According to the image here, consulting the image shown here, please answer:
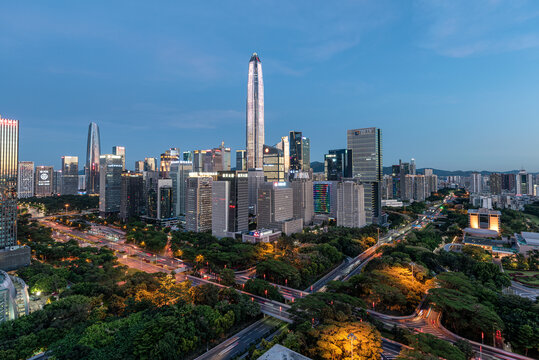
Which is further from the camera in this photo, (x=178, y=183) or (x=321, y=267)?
(x=178, y=183)

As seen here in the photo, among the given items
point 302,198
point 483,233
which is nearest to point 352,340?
point 483,233

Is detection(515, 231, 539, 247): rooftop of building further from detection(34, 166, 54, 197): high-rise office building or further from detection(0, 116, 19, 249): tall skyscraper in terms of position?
detection(34, 166, 54, 197): high-rise office building

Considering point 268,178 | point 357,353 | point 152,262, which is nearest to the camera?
point 357,353

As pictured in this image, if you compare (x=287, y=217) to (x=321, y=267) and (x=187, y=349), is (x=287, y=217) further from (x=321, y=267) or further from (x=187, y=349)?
(x=187, y=349)

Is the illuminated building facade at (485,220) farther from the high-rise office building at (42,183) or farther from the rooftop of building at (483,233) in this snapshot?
the high-rise office building at (42,183)

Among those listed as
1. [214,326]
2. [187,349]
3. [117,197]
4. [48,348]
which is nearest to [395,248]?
[214,326]

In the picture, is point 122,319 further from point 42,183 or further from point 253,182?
point 42,183
